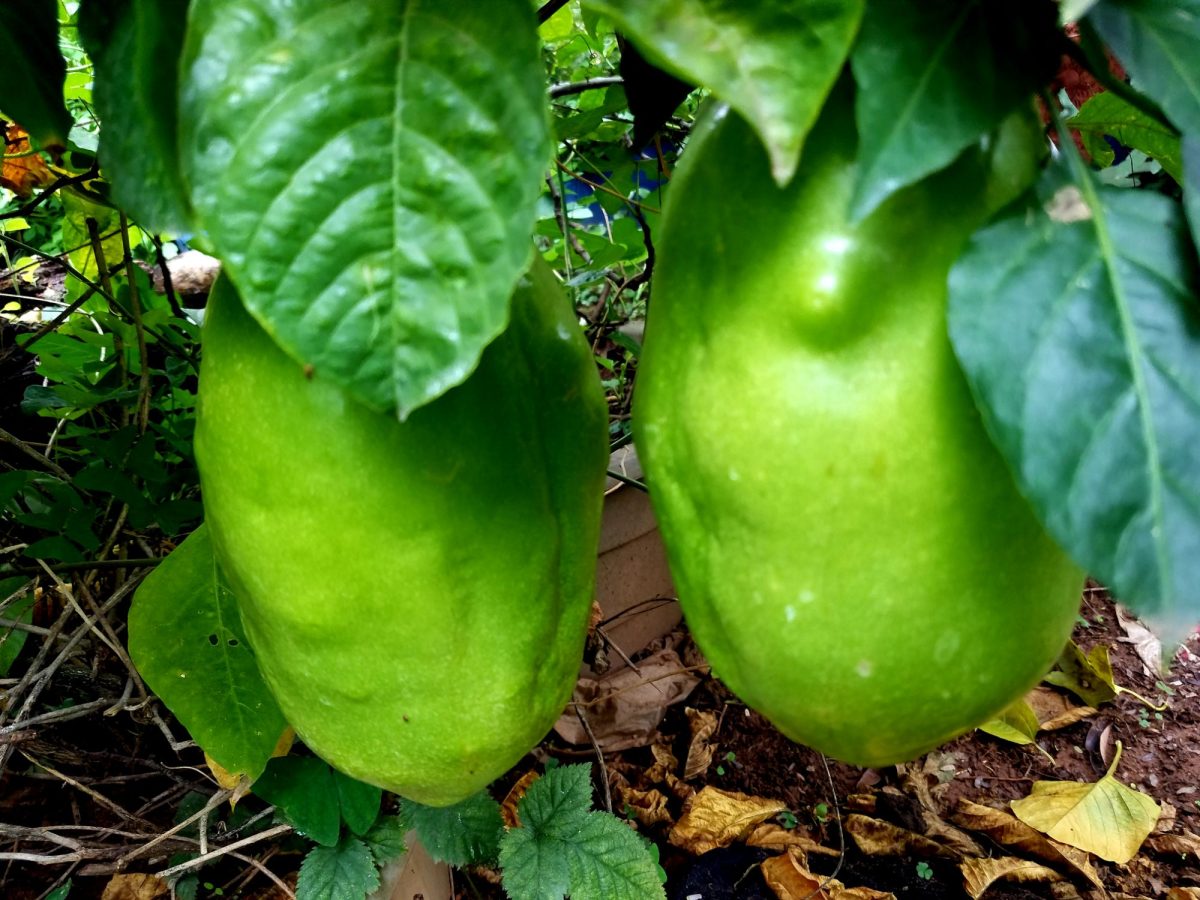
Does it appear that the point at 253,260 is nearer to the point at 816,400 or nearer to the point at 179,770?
the point at 816,400

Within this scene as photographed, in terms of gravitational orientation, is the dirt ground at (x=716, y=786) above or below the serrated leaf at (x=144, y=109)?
below

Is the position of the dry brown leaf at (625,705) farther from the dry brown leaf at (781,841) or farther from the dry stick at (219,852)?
the dry stick at (219,852)

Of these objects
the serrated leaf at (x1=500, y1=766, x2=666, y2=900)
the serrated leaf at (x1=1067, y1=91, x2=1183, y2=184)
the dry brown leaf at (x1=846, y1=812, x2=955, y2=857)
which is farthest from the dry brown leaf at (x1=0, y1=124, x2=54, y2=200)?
the dry brown leaf at (x1=846, y1=812, x2=955, y2=857)

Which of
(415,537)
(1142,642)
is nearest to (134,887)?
(415,537)

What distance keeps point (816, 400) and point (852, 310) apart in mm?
33

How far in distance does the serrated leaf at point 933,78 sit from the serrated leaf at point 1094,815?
3.70 ft

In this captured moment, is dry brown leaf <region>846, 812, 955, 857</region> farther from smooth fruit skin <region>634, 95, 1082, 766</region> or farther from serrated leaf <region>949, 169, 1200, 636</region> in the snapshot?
serrated leaf <region>949, 169, 1200, 636</region>

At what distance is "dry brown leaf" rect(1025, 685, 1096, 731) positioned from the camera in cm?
145

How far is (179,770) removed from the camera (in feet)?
3.15

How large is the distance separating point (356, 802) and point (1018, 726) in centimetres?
98

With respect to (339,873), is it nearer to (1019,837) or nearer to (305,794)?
(305,794)

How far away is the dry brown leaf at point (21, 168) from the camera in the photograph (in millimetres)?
1007

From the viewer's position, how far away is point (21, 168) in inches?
40.7

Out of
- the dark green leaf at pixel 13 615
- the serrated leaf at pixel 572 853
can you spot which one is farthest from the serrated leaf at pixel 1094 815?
the dark green leaf at pixel 13 615
